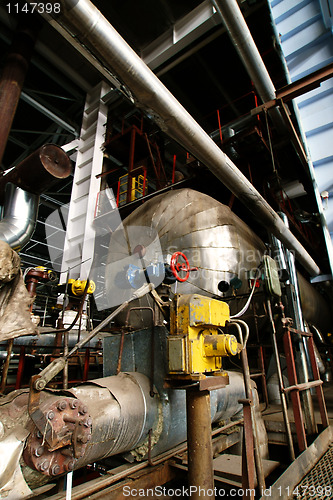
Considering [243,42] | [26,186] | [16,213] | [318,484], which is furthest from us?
[16,213]

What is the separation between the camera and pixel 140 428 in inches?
68.2

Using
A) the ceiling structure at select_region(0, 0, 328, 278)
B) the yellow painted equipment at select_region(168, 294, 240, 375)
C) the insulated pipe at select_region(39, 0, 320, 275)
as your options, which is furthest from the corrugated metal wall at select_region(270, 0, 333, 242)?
the yellow painted equipment at select_region(168, 294, 240, 375)

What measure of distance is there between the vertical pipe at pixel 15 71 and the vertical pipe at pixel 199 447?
6378 millimetres

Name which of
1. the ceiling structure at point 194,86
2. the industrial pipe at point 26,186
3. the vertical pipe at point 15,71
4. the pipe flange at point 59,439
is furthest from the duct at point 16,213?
the pipe flange at point 59,439

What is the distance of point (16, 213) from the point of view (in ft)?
14.2

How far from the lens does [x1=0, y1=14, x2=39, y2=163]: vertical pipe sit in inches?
232

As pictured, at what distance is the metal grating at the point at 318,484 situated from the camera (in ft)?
5.73

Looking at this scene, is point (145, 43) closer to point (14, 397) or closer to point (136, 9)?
point (136, 9)

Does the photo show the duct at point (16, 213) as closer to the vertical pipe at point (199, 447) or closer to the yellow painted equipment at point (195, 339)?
the yellow painted equipment at point (195, 339)

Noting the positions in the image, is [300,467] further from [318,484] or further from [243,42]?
[243,42]

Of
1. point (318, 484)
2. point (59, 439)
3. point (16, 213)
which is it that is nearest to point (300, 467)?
point (318, 484)

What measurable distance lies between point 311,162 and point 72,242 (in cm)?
669

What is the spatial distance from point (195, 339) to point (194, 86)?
10.2m

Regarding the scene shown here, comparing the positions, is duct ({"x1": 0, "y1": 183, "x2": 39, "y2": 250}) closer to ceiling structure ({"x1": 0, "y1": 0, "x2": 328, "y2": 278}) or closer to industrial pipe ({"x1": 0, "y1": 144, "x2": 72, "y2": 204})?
industrial pipe ({"x1": 0, "y1": 144, "x2": 72, "y2": 204})
